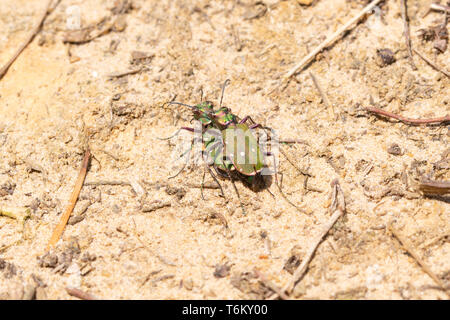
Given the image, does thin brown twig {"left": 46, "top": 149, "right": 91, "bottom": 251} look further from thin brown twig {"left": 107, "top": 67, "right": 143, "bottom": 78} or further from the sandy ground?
thin brown twig {"left": 107, "top": 67, "right": 143, "bottom": 78}

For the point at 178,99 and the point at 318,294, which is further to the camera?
the point at 178,99

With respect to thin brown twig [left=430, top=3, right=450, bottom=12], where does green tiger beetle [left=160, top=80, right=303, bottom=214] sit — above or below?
below

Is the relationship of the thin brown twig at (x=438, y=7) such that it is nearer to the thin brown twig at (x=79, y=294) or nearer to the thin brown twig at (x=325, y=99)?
the thin brown twig at (x=325, y=99)

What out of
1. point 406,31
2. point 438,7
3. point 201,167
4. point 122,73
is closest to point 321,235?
point 201,167

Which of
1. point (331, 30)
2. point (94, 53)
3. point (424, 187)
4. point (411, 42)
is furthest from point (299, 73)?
point (94, 53)

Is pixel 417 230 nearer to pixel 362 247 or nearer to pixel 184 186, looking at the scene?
pixel 362 247

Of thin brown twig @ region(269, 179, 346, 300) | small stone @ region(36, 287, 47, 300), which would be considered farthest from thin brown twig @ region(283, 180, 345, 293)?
small stone @ region(36, 287, 47, 300)

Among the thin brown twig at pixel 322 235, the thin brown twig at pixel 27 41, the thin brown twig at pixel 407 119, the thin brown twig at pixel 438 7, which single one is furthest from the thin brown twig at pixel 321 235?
the thin brown twig at pixel 27 41
